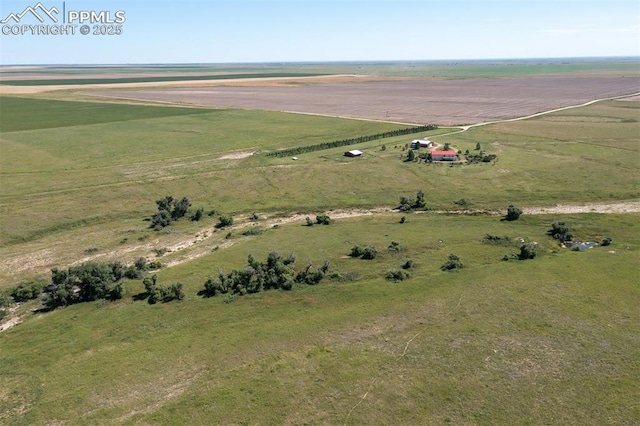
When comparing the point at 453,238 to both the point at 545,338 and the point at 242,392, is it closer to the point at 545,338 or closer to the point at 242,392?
the point at 545,338

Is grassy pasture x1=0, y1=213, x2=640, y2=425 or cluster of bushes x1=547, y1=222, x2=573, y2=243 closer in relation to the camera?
grassy pasture x1=0, y1=213, x2=640, y2=425

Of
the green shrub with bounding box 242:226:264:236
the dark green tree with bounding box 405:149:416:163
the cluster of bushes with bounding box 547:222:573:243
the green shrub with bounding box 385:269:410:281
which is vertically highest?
the dark green tree with bounding box 405:149:416:163

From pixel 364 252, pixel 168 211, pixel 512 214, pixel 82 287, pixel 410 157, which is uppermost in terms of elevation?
pixel 410 157

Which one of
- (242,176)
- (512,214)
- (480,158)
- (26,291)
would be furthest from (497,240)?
(26,291)

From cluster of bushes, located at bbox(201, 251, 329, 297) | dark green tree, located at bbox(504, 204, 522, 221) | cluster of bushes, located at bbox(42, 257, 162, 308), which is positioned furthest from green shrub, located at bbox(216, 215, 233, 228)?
dark green tree, located at bbox(504, 204, 522, 221)

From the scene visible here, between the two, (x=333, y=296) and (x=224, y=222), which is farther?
(x=224, y=222)

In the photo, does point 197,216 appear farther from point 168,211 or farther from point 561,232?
point 561,232

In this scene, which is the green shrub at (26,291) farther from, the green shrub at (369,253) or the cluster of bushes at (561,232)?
the cluster of bushes at (561,232)

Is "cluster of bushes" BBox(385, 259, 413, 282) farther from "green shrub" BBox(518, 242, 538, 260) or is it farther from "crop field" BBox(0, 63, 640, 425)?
"green shrub" BBox(518, 242, 538, 260)
